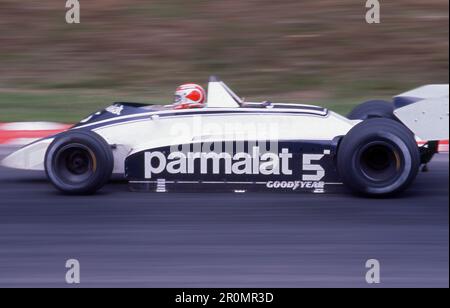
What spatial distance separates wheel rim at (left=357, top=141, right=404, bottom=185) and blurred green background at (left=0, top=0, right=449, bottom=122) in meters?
5.83

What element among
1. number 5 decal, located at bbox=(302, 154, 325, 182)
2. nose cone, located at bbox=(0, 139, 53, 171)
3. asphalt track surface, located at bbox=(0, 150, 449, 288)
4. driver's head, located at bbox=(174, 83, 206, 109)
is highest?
driver's head, located at bbox=(174, 83, 206, 109)

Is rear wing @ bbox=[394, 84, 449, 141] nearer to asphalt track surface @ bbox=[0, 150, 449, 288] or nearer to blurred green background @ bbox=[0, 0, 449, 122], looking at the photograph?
asphalt track surface @ bbox=[0, 150, 449, 288]

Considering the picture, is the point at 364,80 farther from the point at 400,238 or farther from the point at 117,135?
the point at 400,238

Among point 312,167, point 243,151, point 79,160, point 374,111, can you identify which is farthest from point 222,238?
point 374,111

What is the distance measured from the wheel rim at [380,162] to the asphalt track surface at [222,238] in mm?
206

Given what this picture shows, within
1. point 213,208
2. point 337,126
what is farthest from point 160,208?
point 337,126

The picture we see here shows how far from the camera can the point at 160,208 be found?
6945 millimetres

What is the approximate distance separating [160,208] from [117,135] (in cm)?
95

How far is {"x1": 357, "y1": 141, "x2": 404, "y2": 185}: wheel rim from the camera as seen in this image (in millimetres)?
6980

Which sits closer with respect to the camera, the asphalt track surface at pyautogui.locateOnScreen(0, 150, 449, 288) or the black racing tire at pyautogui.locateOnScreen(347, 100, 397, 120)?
the asphalt track surface at pyautogui.locateOnScreen(0, 150, 449, 288)

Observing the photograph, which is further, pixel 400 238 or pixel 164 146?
pixel 164 146

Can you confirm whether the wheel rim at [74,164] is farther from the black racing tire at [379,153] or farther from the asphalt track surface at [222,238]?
the black racing tire at [379,153]

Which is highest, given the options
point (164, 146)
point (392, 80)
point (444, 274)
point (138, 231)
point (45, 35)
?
point (45, 35)

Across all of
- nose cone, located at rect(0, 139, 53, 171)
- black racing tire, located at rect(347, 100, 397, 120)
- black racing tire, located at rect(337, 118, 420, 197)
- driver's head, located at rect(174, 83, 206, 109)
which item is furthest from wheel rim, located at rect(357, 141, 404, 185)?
nose cone, located at rect(0, 139, 53, 171)
